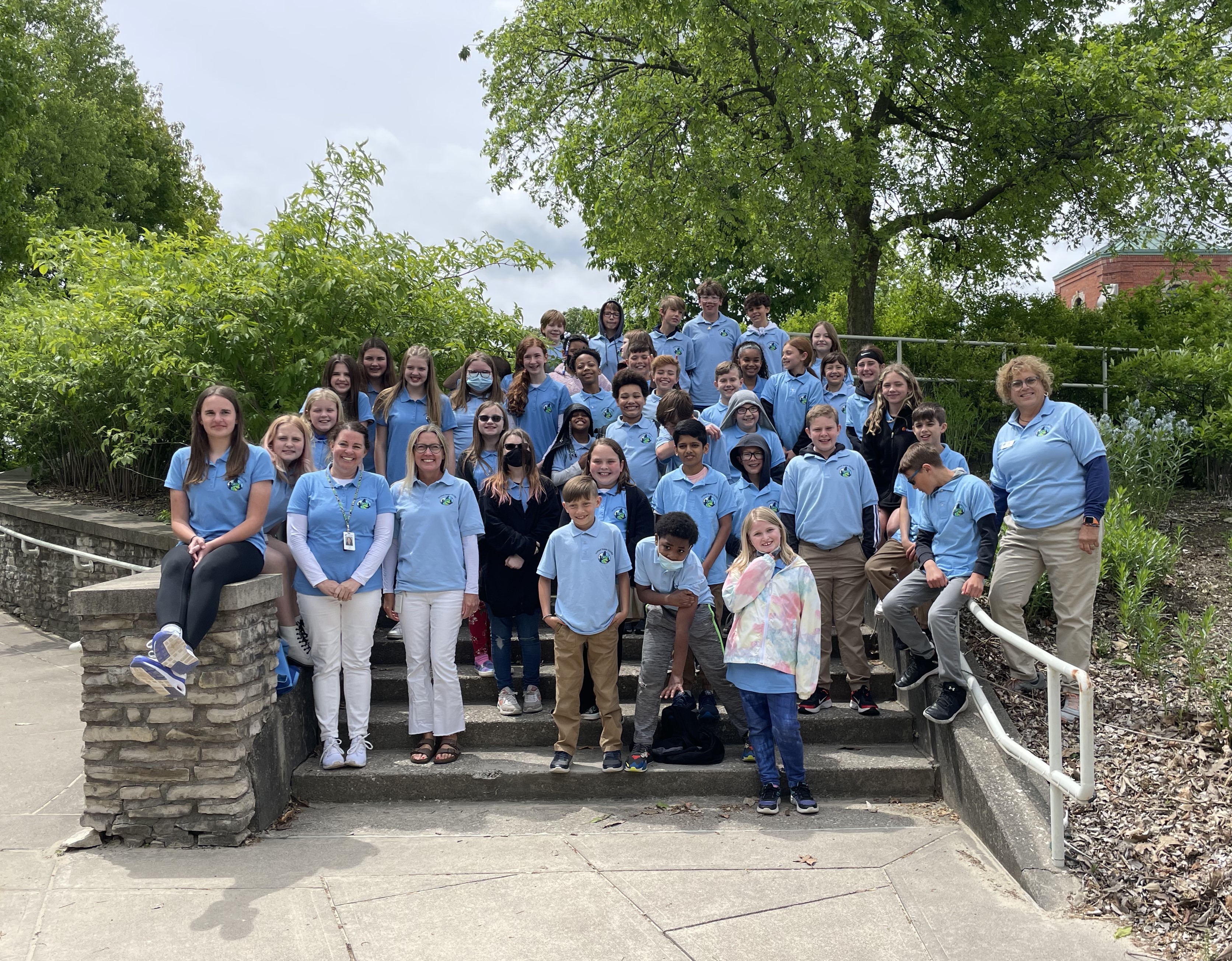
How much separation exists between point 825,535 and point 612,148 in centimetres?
1198

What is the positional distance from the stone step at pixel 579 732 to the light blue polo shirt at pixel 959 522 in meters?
1.02

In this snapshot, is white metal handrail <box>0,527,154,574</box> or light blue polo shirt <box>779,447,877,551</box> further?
white metal handrail <box>0,527,154,574</box>

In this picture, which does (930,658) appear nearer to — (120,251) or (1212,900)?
(1212,900)

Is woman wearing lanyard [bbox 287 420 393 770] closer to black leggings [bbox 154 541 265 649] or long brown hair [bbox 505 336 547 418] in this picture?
black leggings [bbox 154 541 265 649]

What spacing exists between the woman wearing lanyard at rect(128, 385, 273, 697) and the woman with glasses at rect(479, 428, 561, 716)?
4.35 ft

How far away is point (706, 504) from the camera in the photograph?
6152 mm

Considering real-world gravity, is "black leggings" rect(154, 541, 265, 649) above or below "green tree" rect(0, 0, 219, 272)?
below

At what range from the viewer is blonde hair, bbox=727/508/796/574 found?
547 centimetres

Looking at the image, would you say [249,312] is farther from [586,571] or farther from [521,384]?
[586,571]

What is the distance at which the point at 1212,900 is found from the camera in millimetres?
4070

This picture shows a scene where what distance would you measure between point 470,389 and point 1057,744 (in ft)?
14.9

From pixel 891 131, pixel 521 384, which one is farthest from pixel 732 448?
pixel 891 131

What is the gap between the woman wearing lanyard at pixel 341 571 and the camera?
5602 millimetres

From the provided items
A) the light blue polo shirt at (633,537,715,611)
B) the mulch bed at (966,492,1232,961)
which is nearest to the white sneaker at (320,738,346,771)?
the light blue polo shirt at (633,537,715,611)
